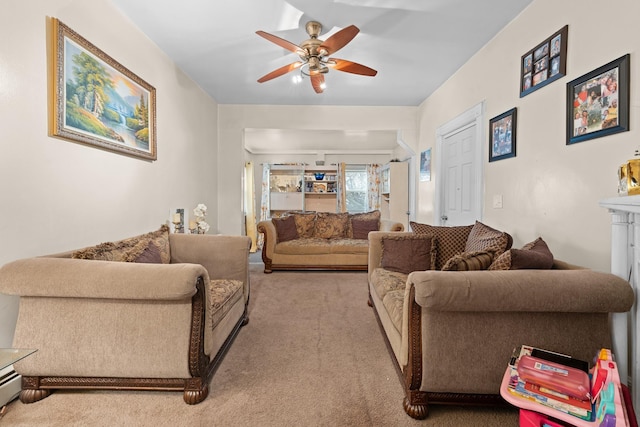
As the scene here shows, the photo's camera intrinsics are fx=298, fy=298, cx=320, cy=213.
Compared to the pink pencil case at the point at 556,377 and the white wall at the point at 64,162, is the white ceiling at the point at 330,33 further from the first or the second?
the pink pencil case at the point at 556,377

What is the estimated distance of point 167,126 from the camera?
322 cm

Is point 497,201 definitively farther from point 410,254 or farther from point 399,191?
point 399,191

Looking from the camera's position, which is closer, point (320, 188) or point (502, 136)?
point (502, 136)

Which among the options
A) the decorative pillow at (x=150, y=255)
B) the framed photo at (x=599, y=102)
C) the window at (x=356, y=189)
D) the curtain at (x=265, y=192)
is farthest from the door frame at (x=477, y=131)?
the curtain at (x=265, y=192)

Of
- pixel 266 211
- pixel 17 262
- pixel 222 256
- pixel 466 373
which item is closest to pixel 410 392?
pixel 466 373

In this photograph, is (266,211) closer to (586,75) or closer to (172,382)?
(172,382)

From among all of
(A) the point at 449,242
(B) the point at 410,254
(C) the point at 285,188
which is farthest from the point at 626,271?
(C) the point at 285,188

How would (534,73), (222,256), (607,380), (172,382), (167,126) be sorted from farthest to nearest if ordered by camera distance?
(167,126)
(222,256)
(534,73)
(172,382)
(607,380)

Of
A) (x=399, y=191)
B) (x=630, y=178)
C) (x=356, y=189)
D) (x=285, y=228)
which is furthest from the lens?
(x=356, y=189)

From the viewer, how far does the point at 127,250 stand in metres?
1.99

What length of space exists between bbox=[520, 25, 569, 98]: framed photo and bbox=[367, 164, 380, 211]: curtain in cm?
484

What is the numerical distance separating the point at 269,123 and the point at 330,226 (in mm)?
1937

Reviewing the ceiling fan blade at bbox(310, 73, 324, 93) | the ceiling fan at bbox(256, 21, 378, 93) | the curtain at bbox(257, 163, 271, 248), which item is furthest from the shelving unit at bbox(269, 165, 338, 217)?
the ceiling fan at bbox(256, 21, 378, 93)

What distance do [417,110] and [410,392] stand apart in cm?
435
